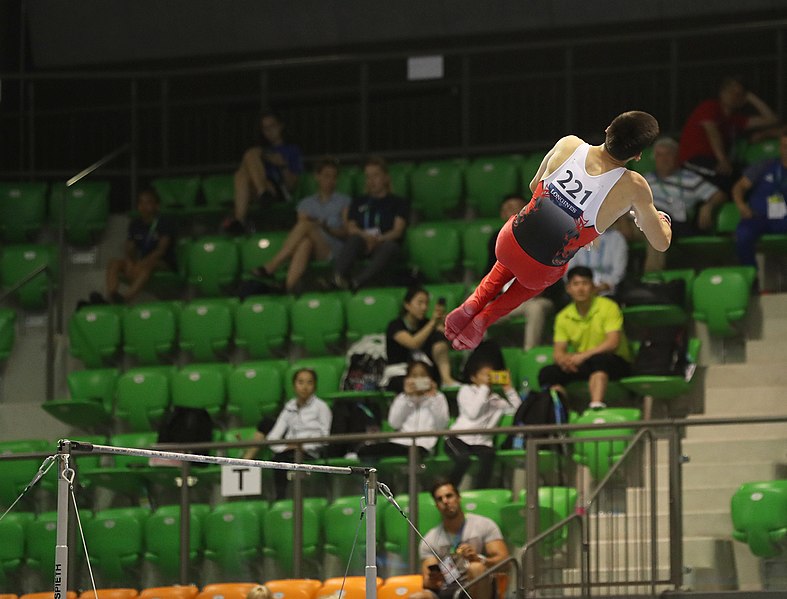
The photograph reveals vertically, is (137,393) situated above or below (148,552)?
above

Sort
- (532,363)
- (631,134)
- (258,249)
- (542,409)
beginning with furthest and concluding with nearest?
1. (258,249)
2. (532,363)
3. (542,409)
4. (631,134)

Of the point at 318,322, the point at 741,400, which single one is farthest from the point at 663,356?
the point at 318,322

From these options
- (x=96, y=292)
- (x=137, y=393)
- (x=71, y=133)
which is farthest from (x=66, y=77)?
(x=137, y=393)

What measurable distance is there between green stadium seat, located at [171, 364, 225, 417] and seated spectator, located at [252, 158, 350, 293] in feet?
4.04

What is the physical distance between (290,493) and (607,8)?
6.80 metres

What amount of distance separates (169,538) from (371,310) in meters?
2.84

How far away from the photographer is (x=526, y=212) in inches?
275

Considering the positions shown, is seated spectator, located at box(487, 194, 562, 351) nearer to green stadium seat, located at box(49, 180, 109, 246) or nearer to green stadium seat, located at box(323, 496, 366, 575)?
green stadium seat, located at box(323, 496, 366, 575)

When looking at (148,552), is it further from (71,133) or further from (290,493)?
(71,133)

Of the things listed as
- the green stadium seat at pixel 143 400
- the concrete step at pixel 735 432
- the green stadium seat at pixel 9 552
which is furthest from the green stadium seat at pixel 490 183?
the green stadium seat at pixel 9 552

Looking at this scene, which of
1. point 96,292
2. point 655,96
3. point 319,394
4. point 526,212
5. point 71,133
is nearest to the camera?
point 526,212

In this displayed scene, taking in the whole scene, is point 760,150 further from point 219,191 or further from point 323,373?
point 219,191

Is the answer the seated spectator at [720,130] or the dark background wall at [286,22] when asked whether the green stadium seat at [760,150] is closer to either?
the seated spectator at [720,130]

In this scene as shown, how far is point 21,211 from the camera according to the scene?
552 inches
